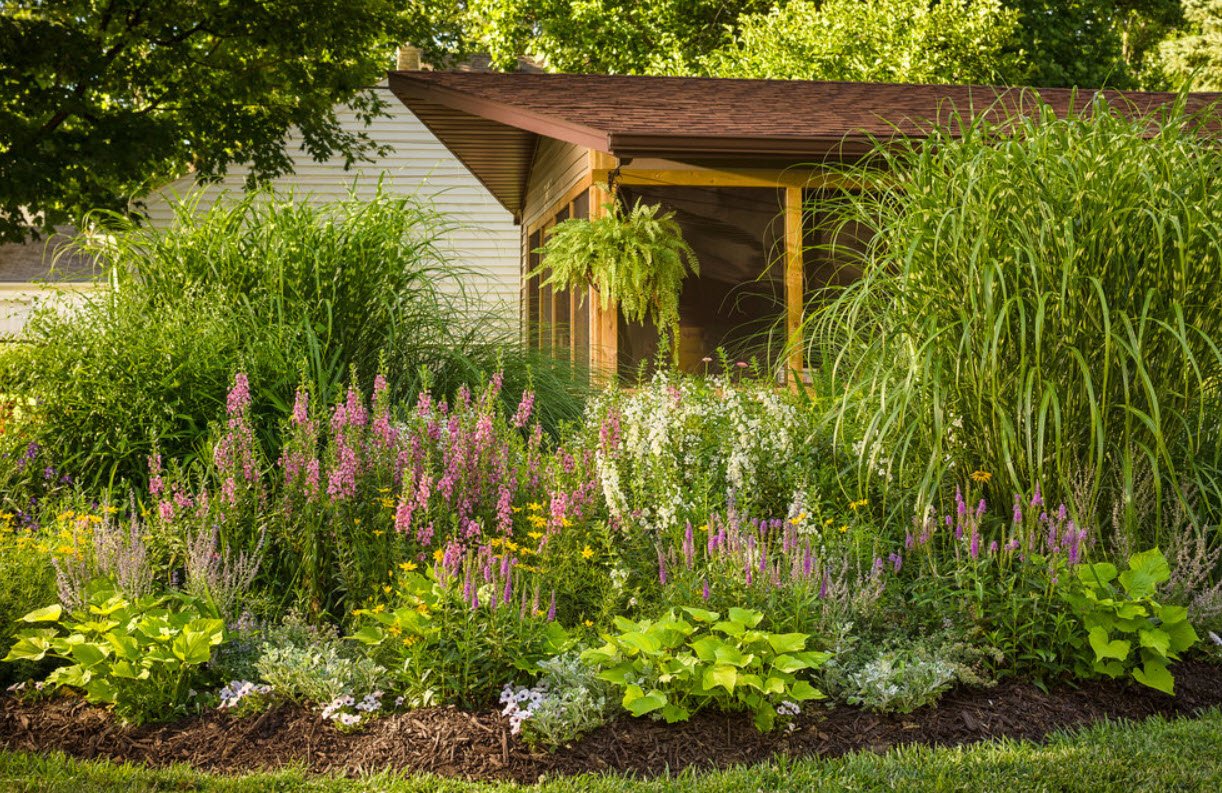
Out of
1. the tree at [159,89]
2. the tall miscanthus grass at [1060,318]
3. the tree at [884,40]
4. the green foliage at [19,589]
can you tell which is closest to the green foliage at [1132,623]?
the tall miscanthus grass at [1060,318]

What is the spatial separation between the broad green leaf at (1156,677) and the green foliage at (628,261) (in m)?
5.53

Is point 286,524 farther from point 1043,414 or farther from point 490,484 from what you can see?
point 1043,414

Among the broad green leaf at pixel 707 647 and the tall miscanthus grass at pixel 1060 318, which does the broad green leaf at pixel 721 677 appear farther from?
the tall miscanthus grass at pixel 1060 318

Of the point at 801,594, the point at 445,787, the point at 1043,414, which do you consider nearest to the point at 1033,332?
the point at 1043,414

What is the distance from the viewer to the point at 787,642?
3.62 m

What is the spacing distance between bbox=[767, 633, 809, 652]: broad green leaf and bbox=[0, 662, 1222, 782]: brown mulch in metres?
0.28

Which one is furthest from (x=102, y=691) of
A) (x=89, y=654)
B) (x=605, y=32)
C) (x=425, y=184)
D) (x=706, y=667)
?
(x=605, y=32)

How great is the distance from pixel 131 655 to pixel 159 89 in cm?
1261

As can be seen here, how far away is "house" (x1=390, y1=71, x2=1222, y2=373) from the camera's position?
9.84m

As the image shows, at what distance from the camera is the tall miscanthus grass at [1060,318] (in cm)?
441

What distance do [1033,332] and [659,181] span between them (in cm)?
633

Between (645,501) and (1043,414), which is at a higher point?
(1043,414)

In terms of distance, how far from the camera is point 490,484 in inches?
194

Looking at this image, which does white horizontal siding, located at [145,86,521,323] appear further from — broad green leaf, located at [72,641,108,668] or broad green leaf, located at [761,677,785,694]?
broad green leaf, located at [761,677,785,694]
